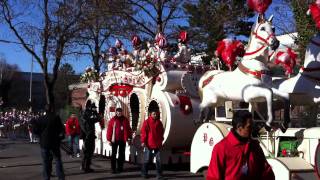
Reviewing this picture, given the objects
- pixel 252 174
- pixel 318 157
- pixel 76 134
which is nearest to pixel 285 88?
pixel 318 157

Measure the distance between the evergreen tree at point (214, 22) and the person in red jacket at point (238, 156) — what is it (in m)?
16.7

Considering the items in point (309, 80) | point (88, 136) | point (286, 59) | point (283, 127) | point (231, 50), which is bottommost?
point (88, 136)

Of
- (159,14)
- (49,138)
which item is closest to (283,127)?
(49,138)

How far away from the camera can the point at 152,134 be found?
1209cm

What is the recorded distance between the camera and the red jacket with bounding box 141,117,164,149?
12.1 metres

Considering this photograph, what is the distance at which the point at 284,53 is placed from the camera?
9734mm

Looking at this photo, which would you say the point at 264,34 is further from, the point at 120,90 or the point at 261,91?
the point at 120,90

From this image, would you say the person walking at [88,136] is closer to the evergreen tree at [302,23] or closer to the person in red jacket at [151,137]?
the person in red jacket at [151,137]

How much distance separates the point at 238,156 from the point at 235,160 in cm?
4

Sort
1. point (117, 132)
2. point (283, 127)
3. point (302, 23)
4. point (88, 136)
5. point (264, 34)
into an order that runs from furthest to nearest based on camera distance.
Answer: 1. point (302, 23)
2. point (88, 136)
3. point (117, 132)
4. point (264, 34)
5. point (283, 127)

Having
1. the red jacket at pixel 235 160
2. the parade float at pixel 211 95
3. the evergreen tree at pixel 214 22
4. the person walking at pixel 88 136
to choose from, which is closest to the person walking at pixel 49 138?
the person walking at pixel 88 136

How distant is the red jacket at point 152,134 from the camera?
1209 cm

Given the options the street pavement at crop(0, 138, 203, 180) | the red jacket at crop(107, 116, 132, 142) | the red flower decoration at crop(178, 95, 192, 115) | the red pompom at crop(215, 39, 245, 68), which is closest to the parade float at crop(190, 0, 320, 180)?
the red pompom at crop(215, 39, 245, 68)

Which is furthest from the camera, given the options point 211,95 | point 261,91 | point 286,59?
point 211,95
